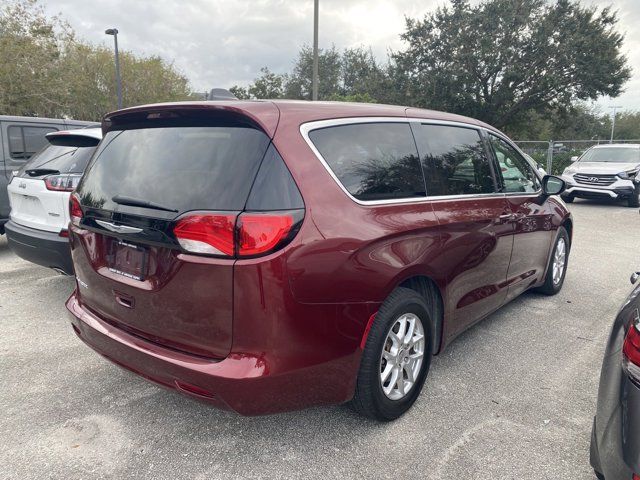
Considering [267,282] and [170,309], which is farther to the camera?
[170,309]

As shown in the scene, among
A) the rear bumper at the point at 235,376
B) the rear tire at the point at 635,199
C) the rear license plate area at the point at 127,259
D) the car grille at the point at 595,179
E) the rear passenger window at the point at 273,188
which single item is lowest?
the rear tire at the point at 635,199

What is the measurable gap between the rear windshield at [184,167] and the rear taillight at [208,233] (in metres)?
0.05

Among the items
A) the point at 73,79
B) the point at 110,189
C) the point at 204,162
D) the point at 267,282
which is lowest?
the point at 267,282

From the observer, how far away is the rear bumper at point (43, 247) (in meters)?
4.12

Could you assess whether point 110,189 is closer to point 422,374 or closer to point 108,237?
point 108,237

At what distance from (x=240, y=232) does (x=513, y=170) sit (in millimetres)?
2843

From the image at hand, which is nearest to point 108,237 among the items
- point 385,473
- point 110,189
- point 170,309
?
point 110,189

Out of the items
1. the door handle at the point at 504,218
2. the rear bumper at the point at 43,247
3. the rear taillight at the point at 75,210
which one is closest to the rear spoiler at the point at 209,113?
the rear taillight at the point at 75,210

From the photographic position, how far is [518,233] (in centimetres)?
373

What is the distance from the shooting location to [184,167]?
2.17m

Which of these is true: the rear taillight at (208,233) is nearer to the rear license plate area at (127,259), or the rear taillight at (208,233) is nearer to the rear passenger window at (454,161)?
the rear license plate area at (127,259)

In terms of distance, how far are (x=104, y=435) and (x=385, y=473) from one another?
4.92 ft

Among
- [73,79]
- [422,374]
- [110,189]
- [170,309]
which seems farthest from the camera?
[73,79]

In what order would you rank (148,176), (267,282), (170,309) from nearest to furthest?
(267,282) < (170,309) < (148,176)
